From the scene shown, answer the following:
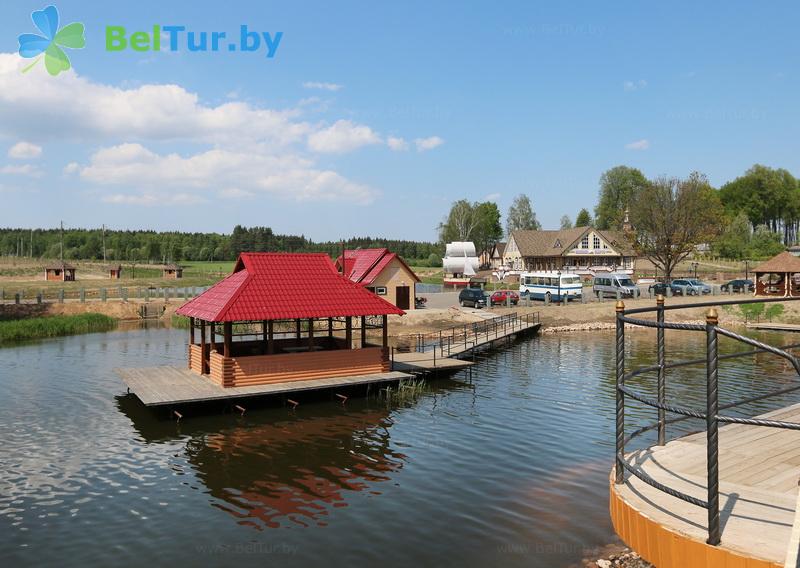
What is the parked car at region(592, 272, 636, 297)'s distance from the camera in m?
58.3

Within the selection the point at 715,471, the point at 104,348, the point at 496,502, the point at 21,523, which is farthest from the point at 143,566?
the point at 104,348

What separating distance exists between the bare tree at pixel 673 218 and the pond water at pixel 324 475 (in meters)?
38.4

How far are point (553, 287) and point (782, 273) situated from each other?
18605 millimetres

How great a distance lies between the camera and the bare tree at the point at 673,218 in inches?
2530

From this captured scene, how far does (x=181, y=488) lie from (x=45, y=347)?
95.9ft

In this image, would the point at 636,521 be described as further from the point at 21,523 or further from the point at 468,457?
the point at 21,523

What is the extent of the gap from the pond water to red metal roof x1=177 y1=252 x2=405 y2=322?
370 cm

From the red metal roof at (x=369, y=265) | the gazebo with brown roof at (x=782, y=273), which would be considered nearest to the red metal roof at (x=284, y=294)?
the red metal roof at (x=369, y=265)

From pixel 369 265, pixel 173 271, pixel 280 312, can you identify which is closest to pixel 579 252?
pixel 369 265

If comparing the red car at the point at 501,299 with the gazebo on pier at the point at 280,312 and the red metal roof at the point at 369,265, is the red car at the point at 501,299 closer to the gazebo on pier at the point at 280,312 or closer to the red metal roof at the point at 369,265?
the red metal roof at the point at 369,265

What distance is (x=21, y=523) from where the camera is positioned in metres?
13.5

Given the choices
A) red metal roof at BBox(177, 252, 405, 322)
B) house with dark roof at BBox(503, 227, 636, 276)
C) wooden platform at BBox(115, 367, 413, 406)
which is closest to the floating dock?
wooden platform at BBox(115, 367, 413, 406)

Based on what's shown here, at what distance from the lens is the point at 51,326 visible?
1820 inches

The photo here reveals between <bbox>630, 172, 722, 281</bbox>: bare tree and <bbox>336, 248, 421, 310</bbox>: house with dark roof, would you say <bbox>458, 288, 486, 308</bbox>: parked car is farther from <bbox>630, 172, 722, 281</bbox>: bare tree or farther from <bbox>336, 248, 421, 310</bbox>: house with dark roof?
<bbox>630, 172, 722, 281</bbox>: bare tree
